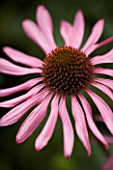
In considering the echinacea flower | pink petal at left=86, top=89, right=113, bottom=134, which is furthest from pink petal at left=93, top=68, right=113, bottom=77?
pink petal at left=86, top=89, right=113, bottom=134

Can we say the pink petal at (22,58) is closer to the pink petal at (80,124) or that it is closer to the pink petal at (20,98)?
the pink petal at (20,98)

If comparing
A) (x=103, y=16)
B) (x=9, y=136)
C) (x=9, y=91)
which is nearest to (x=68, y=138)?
(x=9, y=91)

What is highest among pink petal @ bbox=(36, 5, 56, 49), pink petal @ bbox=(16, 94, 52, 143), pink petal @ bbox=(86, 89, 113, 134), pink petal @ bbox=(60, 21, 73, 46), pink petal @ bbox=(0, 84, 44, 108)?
pink petal @ bbox=(36, 5, 56, 49)

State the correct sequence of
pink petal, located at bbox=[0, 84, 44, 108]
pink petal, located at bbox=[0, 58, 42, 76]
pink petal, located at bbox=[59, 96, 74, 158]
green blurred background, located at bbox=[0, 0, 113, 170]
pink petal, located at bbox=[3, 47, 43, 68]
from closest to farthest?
1. pink petal, located at bbox=[59, 96, 74, 158]
2. pink petal, located at bbox=[0, 84, 44, 108]
3. pink petal, located at bbox=[0, 58, 42, 76]
4. pink petal, located at bbox=[3, 47, 43, 68]
5. green blurred background, located at bbox=[0, 0, 113, 170]

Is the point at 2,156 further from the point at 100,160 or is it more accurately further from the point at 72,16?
the point at 72,16

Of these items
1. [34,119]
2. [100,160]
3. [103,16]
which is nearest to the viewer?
[34,119]

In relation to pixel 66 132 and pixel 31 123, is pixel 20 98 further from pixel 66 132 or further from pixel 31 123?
pixel 66 132

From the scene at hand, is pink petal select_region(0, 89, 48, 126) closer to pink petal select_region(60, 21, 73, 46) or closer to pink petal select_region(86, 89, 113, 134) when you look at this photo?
pink petal select_region(86, 89, 113, 134)
